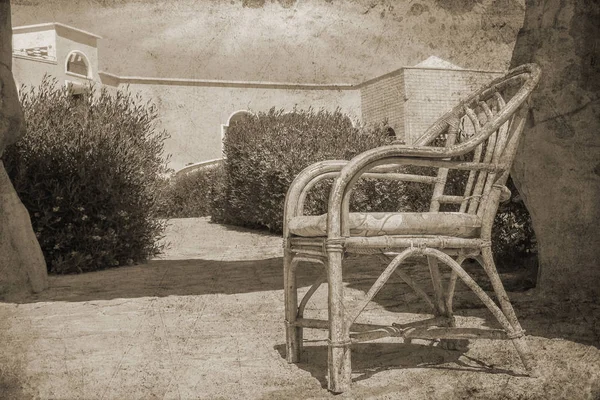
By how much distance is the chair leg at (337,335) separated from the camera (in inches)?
111

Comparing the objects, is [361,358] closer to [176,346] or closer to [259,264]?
[176,346]

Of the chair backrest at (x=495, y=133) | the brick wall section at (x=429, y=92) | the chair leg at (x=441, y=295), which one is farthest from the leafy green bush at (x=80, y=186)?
the brick wall section at (x=429, y=92)

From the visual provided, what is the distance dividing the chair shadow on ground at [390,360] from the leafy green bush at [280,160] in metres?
5.43

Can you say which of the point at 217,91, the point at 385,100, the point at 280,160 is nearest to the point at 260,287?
the point at 280,160

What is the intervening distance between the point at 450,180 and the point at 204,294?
282 cm

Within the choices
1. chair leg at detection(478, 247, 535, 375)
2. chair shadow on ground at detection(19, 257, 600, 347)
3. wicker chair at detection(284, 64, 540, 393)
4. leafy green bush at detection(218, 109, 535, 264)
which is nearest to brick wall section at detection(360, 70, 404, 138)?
leafy green bush at detection(218, 109, 535, 264)

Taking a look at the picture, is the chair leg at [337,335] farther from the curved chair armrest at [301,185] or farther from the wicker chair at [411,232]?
the curved chair armrest at [301,185]

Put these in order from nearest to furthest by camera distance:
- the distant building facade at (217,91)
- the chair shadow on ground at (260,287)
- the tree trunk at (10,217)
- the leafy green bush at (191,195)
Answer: the chair shadow on ground at (260,287) < the tree trunk at (10,217) < the leafy green bush at (191,195) < the distant building facade at (217,91)

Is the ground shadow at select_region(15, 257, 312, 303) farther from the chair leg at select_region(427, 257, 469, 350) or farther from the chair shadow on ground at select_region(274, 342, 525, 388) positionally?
the chair leg at select_region(427, 257, 469, 350)

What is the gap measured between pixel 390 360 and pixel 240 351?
0.83 metres

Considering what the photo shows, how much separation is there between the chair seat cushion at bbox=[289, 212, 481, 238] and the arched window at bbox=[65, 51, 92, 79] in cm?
2115

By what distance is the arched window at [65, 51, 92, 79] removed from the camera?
2281 cm

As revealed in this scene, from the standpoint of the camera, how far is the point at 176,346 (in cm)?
381

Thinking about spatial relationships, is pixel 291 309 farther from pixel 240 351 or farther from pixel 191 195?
pixel 191 195
